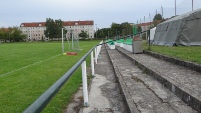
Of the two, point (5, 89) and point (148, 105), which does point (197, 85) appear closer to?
point (148, 105)

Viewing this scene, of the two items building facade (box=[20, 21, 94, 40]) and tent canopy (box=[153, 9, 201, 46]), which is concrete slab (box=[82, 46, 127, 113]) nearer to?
tent canopy (box=[153, 9, 201, 46])

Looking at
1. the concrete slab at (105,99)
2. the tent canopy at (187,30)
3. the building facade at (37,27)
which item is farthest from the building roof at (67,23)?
the concrete slab at (105,99)

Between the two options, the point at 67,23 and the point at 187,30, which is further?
the point at 67,23

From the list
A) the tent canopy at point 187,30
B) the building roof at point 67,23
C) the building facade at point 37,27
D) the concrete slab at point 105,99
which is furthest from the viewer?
the building facade at point 37,27

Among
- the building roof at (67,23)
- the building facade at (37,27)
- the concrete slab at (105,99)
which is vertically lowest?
the concrete slab at (105,99)

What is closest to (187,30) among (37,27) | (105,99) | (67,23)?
(105,99)

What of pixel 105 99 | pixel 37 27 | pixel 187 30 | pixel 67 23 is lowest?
pixel 105 99

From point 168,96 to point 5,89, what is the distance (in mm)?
4047

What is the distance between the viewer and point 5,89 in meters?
6.20

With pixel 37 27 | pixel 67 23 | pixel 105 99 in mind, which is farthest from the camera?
pixel 37 27

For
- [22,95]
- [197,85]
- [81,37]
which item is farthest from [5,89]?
[81,37]

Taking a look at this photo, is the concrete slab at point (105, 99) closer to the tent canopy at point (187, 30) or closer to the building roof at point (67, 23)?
the tent canopy at point (187, 30)

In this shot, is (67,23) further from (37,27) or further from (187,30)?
(187,30)

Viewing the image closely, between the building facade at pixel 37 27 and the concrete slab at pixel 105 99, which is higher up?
the building facade at pixel 37 27
